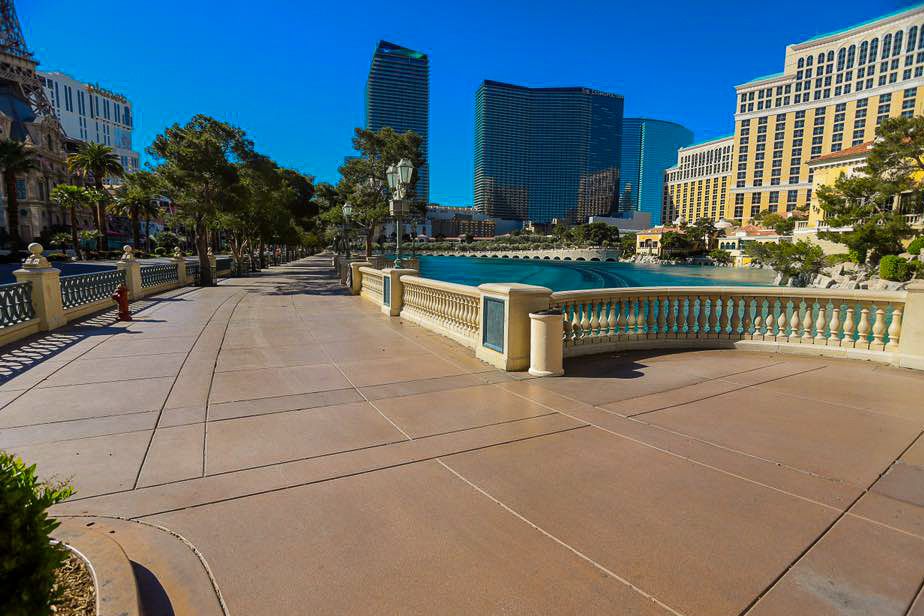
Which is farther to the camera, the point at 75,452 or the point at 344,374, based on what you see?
the point at 344,374

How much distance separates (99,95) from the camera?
474ft

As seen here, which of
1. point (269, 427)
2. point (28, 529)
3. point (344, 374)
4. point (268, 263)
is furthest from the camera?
point (268, 263)

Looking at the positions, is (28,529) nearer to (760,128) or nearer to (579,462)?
(579,462)

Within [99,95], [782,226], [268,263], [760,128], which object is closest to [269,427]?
[268,263]

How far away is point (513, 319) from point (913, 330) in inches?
236

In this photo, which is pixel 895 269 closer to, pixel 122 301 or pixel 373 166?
pixel 373 166

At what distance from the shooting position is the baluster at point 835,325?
A: 7905mm

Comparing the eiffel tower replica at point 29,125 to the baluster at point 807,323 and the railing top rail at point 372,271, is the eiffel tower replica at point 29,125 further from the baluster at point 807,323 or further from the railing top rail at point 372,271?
the baluster at point 807,323

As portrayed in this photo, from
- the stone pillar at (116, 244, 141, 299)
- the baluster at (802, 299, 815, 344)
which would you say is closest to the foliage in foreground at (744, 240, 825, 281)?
the baluster at (802, 299, 815, 344)

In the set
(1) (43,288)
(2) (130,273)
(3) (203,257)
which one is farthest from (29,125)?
(1) (43,288)

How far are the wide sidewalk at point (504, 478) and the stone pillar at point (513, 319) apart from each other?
0.40 metres

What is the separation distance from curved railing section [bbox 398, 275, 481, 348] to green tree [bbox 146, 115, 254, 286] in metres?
13.9

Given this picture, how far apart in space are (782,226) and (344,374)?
11522cm

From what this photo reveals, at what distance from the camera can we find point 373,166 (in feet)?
108
